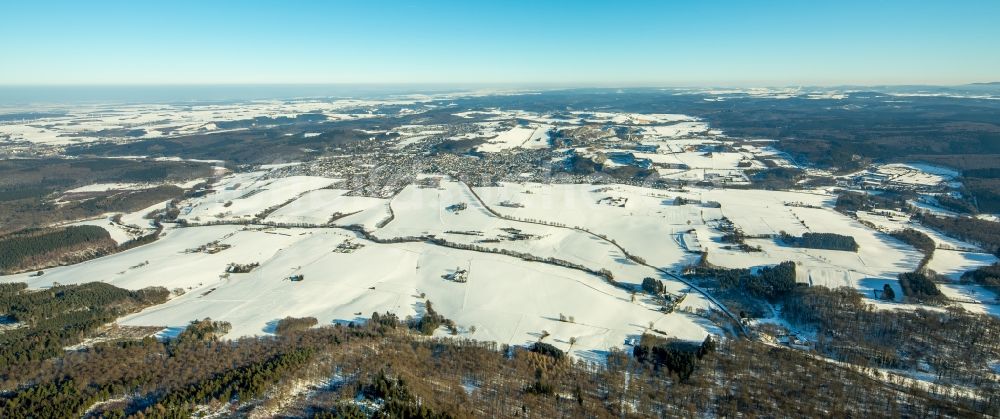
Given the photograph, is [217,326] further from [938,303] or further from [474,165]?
[474,165]

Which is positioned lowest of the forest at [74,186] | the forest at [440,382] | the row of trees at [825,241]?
the forest at [440,382]

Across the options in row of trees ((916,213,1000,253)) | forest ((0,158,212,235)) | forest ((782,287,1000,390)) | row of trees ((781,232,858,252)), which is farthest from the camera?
forest ((0,158,212,235))

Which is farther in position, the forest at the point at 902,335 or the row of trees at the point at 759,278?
the row of trees at the point at 759,278

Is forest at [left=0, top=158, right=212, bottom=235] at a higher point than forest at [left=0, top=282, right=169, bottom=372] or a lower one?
higher

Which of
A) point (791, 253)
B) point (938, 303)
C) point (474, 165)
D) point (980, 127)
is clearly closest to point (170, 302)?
point (791, 253)

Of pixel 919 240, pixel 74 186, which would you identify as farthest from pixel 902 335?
pixel 74 186

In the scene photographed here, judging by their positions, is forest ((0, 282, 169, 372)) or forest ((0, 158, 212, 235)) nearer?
forest ((0, 282, 169, 372))

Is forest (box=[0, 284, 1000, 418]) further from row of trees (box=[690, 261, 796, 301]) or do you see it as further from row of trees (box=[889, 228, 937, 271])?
row of trees (box=[889, 228, 937, 271])

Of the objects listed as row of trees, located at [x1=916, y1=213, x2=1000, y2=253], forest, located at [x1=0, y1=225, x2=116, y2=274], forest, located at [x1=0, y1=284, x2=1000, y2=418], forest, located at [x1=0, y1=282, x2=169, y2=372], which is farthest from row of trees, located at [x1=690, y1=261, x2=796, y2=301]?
forest, located at [x1=0, y1=225, x2=116, y2=274]

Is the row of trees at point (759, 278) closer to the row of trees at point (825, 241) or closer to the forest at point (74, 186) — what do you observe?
the row of trees at point (825, 241)

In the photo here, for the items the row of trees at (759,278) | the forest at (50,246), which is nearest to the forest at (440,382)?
the row of trees at (759,278)

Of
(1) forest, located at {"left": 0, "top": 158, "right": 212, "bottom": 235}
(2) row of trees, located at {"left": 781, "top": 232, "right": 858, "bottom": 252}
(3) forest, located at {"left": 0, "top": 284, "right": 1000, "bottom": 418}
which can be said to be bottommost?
(3) forest, located at {"left": 0, "top": 284, "right": 1000, "bottom": 418}
